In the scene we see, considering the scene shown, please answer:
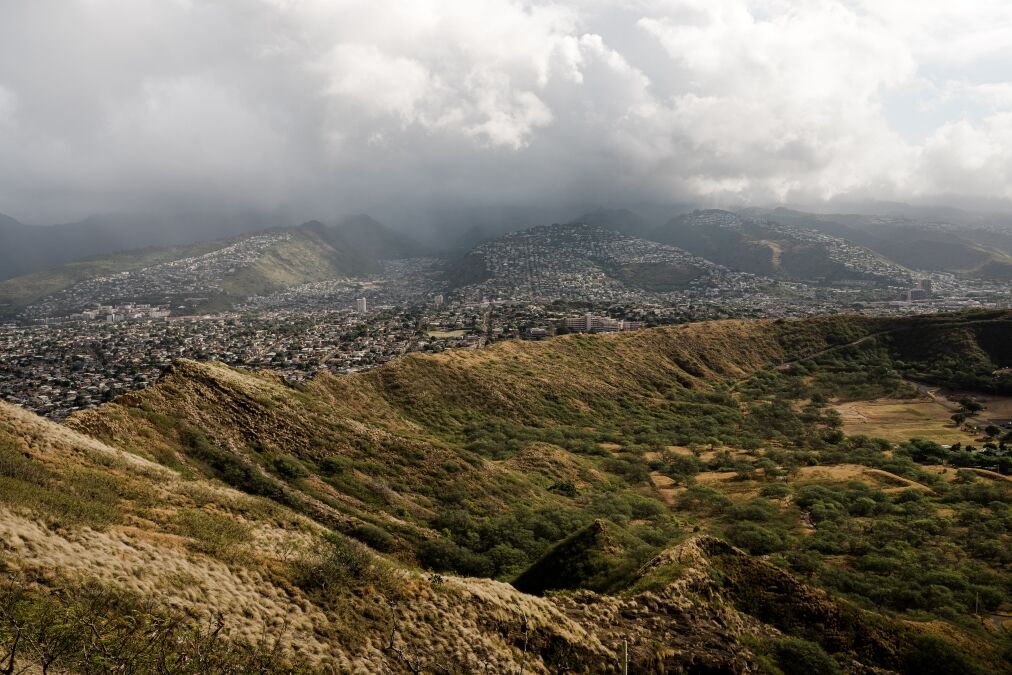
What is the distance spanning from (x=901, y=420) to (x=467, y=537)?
64609mm

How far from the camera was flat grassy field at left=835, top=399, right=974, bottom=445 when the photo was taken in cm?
5756

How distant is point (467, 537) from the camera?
25750 mm

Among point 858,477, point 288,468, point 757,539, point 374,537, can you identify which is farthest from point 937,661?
point 858,477

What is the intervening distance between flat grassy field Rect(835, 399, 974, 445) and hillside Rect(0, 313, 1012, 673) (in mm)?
8543

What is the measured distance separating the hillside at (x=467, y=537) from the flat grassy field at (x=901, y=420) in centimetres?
854

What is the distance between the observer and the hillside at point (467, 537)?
11.4 m

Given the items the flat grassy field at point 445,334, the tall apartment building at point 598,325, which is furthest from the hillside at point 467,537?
the tall apartment building at point 598,325

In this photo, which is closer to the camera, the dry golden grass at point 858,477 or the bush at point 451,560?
the bush at point 451,560

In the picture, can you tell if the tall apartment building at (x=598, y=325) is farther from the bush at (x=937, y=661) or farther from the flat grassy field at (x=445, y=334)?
the bush at (x=937, y=661)

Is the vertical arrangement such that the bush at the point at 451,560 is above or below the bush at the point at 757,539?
above

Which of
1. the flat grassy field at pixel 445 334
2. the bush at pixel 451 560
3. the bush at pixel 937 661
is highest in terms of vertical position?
the bush at pixel 937 661

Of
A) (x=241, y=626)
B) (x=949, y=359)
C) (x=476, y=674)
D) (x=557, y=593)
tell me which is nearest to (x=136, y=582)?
(x=241, y=626)

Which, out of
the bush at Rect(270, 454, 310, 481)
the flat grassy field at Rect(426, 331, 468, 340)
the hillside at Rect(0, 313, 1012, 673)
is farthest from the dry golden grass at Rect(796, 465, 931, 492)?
the flat grassy field at Rect(426, 331, 468, 340)

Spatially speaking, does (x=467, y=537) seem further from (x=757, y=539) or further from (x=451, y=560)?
(x=757, y=539)
